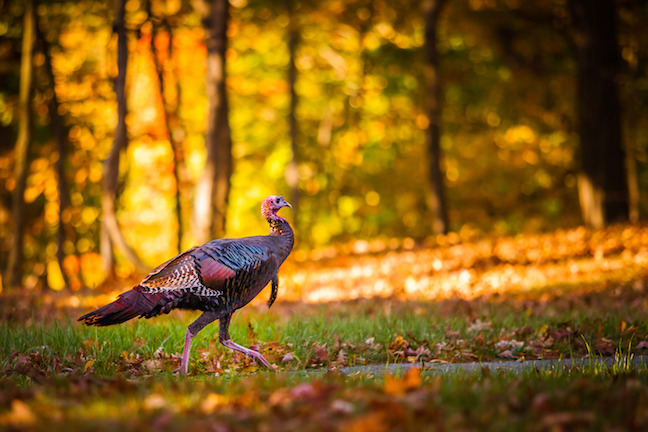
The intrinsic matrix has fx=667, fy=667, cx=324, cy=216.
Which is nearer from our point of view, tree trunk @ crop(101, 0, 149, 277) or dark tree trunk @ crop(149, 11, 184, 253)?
tree trunk @ crop(101, 0, 149, 277)

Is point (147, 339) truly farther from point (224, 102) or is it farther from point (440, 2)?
point (440, 2)

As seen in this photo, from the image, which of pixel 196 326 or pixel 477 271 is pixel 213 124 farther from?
pixel 196 326

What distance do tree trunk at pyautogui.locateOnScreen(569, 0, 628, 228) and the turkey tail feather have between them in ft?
43.3

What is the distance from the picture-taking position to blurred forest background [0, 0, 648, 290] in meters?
15.8

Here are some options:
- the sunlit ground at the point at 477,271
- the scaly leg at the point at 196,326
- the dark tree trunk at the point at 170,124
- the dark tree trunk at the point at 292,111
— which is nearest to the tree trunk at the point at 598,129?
the sunlit ground at the point at 477,271

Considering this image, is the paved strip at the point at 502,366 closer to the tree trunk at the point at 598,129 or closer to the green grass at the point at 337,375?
the green grass at the point at 337,375

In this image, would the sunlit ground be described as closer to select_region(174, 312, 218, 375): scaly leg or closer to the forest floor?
the forest floor

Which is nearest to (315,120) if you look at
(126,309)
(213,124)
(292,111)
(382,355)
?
(292,111)

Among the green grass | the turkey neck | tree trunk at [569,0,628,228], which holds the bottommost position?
the green grass

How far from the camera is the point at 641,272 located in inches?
440

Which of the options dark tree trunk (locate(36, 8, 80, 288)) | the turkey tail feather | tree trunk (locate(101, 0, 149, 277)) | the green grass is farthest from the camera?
dark tree trunk (locate(36, 8, 80, 288))

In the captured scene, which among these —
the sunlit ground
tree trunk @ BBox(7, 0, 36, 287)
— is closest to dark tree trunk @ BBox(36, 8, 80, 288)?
tree trunk @ BBox(7, 0, 36, 287)

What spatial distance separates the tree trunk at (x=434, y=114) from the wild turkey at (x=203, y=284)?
1438 centimetres

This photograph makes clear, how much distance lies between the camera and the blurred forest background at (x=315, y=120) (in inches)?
623
